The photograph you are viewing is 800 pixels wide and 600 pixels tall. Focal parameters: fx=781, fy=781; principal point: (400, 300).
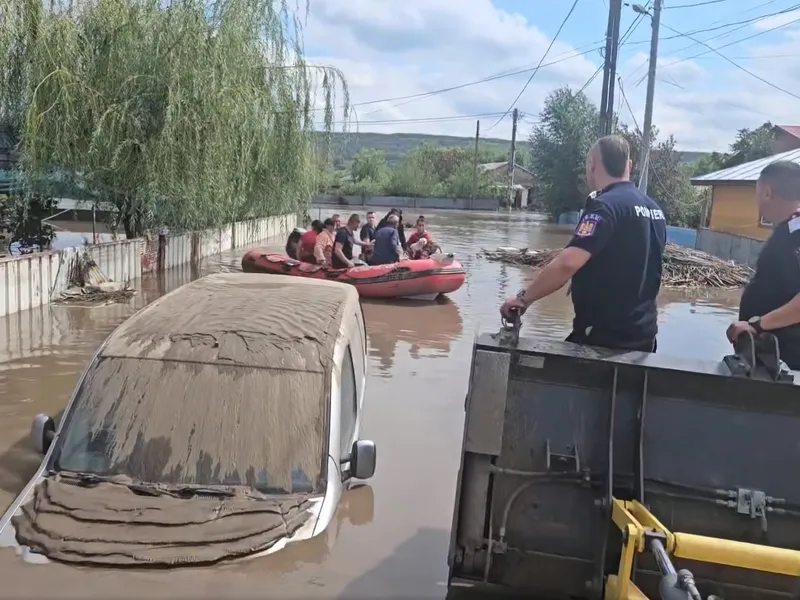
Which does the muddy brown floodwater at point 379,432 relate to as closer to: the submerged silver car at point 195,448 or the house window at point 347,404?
the submerged silver car at point 195,448

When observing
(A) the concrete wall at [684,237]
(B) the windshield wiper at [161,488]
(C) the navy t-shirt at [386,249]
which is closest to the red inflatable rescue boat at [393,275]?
(C) the navy t-shirt at [386,249]

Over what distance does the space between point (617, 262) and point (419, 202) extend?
5984 centimetres

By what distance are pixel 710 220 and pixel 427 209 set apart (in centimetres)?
3315

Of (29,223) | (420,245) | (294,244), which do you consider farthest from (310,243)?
(29,223)

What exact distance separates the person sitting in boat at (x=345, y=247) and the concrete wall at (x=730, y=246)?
1031 centimetres

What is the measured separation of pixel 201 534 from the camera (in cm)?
381

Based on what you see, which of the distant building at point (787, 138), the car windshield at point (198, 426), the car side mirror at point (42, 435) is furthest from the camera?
the distant building at point (787, 138)

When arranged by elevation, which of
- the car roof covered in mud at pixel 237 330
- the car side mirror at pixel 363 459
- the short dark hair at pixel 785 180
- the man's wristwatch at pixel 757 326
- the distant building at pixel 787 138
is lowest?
the car side mirror at pixel 363 459

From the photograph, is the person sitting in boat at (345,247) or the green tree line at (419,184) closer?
the person sitting in boat at (345,247)

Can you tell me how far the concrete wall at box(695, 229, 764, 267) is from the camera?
68.2ft

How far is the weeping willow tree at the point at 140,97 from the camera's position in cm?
1300

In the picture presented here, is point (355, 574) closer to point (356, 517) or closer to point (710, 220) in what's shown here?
point (356, 517)

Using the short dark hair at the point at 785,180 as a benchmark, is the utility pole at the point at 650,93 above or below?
above

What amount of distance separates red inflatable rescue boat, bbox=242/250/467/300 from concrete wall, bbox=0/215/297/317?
2.75 meters
